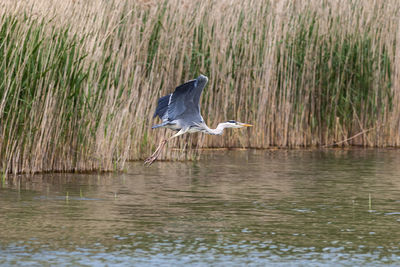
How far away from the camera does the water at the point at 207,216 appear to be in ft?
19.8

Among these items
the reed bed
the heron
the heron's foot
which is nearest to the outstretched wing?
the heron

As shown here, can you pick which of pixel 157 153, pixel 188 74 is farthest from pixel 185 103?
pixel 188 74

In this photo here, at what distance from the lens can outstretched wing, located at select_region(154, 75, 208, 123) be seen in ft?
32.6

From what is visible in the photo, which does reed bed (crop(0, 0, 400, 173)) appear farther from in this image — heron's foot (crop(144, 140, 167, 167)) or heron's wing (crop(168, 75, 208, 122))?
heron's wing (crop(168, 75, 208, 122))

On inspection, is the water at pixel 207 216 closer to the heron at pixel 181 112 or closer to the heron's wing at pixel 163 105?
the heron at pixel 181 112

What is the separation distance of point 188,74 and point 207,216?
5.95 meters

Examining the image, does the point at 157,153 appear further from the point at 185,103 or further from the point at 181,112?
the point at 185,103

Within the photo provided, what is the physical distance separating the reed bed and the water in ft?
1.83

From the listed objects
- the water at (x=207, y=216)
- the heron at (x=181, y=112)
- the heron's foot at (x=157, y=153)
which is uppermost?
the heron at (x=181, y=112)

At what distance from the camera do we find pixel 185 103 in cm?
1029

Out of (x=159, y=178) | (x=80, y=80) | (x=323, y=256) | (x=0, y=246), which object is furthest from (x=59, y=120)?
(x=323, y=256)

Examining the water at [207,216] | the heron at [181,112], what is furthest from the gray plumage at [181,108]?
the water at [207,216]

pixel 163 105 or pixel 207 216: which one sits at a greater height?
pixel 163 105

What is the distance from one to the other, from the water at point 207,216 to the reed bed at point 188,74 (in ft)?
1.83
